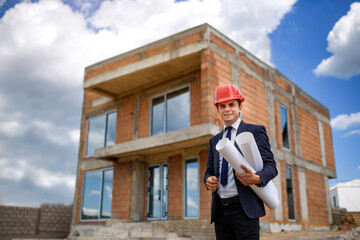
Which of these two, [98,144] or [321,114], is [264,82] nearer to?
[321,114]

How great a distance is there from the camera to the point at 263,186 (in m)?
2.10

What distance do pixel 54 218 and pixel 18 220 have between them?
1.56 metres

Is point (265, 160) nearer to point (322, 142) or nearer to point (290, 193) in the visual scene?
point (290, 193)

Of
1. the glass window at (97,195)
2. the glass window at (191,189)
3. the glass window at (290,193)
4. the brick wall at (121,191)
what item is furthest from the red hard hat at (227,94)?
the glass window at (290,193)

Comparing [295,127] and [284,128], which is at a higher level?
[295,127]

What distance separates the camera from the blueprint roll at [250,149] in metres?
2.03

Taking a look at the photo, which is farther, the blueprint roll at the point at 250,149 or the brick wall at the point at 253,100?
the brick wall at the point at 253,100

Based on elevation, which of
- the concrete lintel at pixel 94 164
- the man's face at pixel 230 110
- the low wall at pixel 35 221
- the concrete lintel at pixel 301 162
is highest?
the concrete lintel at pixel 301 162

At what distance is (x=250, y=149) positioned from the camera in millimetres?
2053

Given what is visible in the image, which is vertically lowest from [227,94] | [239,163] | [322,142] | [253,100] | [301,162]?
[239,163]

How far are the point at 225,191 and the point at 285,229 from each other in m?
10.8

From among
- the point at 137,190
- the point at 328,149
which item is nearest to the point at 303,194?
the point at 328,149

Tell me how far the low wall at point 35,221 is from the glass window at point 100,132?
3.59 metres

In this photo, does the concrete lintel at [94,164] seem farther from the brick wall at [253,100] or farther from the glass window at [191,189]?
the brick wall at [253,100]
